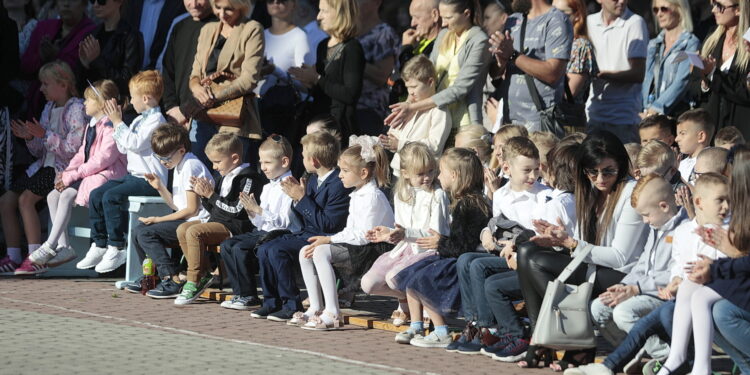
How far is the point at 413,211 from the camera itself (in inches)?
332

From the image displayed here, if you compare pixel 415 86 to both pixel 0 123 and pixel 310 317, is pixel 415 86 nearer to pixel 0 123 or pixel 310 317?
pixel 310 317

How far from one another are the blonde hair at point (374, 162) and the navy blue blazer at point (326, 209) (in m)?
0.36

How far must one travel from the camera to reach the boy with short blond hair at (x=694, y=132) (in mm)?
8578

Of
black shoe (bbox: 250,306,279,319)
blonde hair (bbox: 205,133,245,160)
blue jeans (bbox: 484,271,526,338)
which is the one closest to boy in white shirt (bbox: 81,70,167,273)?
blonde hair (bbox: 205,133,245,160)

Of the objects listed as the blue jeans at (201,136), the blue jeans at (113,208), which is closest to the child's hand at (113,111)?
the blue jeans at (113,208)

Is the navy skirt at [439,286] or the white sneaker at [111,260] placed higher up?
the white sneaker at [111,260]

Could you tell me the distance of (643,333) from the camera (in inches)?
264

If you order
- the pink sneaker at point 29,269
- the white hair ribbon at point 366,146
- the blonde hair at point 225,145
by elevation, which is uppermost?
the blonde hair at point 225,145

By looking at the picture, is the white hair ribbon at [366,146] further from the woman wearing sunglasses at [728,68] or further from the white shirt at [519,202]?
the woman wearing sunglasses at [728,68]

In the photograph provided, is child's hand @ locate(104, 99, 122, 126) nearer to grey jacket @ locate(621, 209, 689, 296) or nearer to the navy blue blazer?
the navy blue blazer

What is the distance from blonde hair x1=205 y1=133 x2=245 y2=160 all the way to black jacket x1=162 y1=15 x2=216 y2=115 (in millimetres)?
1188

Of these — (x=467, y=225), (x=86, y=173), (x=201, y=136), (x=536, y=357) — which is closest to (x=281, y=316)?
(x=467, y=225)

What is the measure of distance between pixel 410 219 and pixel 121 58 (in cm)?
444

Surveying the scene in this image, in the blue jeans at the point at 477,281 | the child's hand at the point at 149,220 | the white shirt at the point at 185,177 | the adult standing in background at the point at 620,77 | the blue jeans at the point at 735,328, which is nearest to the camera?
the blue jeans at the point at 735,328
